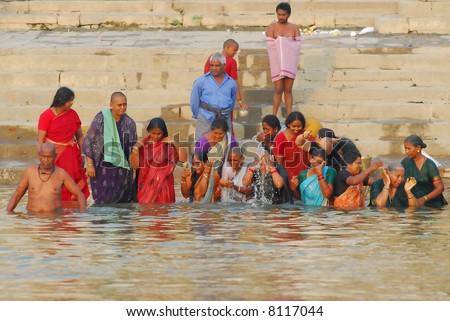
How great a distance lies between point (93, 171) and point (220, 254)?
2.73 m

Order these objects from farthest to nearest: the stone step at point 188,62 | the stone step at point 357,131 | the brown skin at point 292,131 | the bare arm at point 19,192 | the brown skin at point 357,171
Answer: the stone step at point 188,62 < the stone step at point 357,131 < the brown skin at point 292,131 < the brown skin at point 357,171 < the bare arm at point 19,192

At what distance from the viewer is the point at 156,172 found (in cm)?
1251

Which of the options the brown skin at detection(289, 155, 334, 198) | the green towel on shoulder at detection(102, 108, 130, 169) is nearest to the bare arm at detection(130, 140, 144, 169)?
the green towel on shoulder at detection(102, 108, 130, 169)

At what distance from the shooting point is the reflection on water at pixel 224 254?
345 inches

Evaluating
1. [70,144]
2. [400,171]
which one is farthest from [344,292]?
[70,144]

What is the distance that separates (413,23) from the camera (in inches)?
A: 706

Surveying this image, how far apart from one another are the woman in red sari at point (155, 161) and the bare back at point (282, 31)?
3.12 m

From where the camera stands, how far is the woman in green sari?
12.2 meters

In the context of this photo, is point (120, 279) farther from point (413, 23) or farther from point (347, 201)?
point (413, 23)

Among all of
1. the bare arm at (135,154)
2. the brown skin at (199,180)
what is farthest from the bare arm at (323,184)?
the bare arm at (135,154)

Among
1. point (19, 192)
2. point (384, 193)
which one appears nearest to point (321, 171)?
point (384, 193)

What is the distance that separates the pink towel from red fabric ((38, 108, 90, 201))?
10.9 ft

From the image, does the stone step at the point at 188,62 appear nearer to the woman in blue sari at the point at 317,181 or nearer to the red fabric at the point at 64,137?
the red fabric at the point at 64,137

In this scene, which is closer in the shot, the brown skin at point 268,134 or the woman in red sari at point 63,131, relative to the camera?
the woman in red sari at point 63,131
